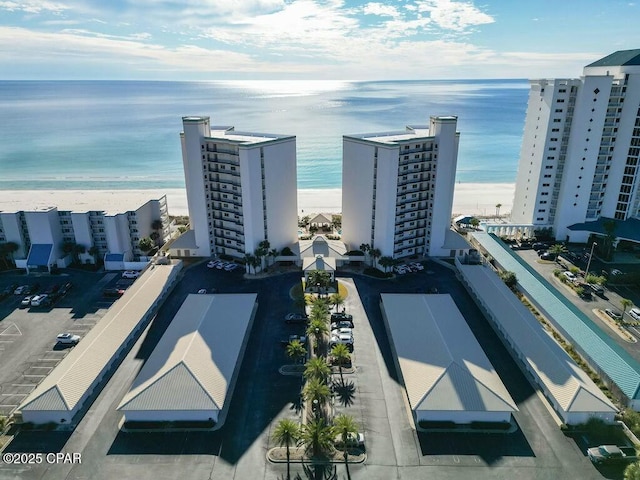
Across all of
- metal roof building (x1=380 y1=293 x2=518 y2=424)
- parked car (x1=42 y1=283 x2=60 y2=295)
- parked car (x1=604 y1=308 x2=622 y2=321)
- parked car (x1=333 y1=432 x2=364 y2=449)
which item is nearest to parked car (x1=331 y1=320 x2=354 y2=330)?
metal roof building (x1=380 y1=293 x2=518 y2=424)

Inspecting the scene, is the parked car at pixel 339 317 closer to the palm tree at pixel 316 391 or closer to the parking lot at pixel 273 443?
the parking lot at pixel 273 443

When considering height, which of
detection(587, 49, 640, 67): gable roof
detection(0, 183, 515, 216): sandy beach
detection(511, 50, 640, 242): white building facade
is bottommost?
detection(0, 183, 515, 216): sandy beach

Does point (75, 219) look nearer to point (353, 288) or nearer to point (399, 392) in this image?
point (353, 288)

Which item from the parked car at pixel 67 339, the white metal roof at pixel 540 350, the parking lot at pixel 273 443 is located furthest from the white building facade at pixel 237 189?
the white metal roof at pixel 540 350

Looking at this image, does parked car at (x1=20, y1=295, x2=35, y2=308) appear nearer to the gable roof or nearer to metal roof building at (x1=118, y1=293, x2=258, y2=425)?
metal roof building at (x1=118, y1=293, x2=258, y2=425)

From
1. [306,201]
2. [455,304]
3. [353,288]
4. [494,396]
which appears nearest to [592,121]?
[455,304]

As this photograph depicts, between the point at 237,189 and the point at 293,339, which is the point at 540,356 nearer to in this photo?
the point at 293,339
